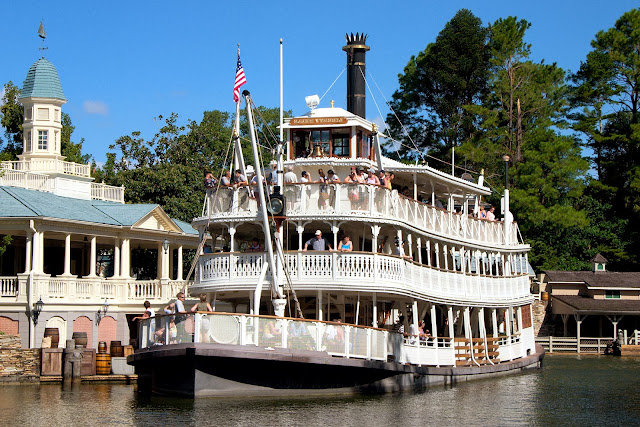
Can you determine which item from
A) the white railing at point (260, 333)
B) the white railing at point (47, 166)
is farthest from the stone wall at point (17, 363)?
the white railing at point (47, 166)

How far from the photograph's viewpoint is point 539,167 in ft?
202

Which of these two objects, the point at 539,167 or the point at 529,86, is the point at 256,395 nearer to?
the point at 539,167

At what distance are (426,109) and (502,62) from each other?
6.33 m

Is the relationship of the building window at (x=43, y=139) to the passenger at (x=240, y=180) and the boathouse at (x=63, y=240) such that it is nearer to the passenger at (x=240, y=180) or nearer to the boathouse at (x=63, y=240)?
the boathouse at (x=63, y=240)

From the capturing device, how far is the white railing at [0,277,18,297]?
35.3 m

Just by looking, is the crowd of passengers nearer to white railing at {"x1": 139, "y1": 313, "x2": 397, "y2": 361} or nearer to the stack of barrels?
white railing at {"x1": 139, "y1": 313, "x2": 397, "y2": 361}

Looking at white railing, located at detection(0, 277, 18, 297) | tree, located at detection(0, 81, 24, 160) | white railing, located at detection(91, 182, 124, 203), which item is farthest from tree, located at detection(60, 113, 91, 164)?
white railing, located at detection(0, 277, 18, 297)

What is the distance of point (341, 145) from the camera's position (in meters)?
30.8

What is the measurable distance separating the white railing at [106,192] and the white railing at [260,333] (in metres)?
19.9

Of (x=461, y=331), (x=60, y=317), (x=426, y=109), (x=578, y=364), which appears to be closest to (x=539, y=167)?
(x=426, y=109)

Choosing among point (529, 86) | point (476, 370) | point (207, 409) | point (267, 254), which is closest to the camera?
point (207, 409)

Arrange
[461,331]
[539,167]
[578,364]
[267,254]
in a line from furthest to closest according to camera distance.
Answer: [539,167]
[578,364]
[461,331]
[267,254]

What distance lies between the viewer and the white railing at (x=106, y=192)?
147ft

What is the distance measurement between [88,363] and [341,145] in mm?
9974
